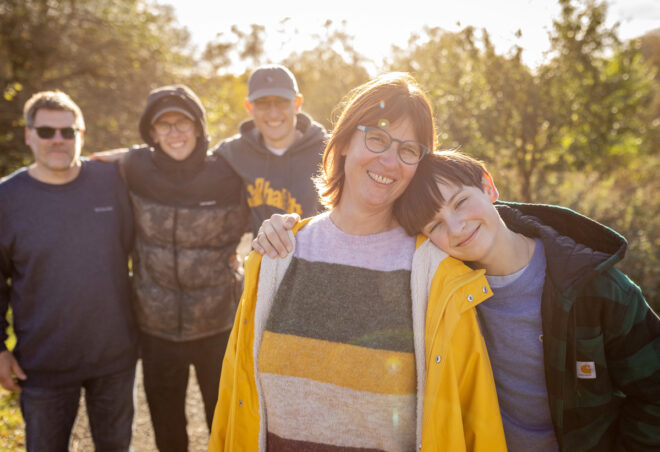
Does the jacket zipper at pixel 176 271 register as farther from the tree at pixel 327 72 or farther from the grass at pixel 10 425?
the tree at pixel 327 72

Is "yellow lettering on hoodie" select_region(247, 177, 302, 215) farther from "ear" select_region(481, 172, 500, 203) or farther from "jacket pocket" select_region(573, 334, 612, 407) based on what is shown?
"jacket pocket" select_region(573, 334, 612, 407)

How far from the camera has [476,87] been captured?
9031mm

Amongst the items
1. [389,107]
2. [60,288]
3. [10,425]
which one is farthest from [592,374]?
[10,425]

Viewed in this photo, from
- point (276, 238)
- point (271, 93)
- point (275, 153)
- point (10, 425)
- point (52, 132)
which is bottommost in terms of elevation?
point (10, 425)

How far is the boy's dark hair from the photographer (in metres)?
1.94

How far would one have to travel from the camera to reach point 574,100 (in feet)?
29.4

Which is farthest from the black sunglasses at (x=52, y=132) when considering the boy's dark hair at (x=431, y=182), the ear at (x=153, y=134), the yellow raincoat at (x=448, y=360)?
the boy's dark hair at (x=431, y=182)

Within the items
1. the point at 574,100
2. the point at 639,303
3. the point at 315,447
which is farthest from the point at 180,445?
the point at 574,100

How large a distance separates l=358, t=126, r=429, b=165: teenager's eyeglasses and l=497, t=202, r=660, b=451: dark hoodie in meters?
0.73

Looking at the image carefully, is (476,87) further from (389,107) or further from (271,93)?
(389,107)

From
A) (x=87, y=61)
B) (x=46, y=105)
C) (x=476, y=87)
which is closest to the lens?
(x=46, y=105)

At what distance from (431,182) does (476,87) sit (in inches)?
315

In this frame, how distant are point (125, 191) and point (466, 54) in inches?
306

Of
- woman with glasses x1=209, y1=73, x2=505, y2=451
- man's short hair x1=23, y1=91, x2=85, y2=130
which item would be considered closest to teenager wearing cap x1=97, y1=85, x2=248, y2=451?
man's short hair x1=23, y1=91, x2=85, y2=130
